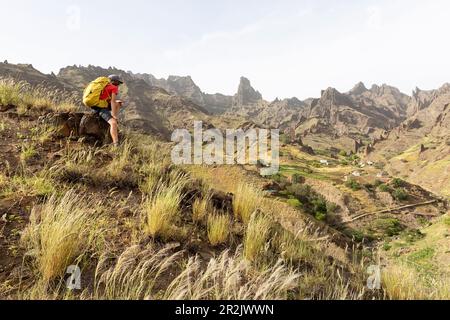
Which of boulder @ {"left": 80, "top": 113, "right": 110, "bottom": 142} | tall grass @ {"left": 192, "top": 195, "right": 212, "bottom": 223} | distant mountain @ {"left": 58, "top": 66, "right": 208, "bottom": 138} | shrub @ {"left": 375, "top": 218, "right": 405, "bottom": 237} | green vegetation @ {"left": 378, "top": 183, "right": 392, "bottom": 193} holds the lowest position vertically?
shrub @ {"left": 375, "top": 218, "right": 405, "bottom": 237}

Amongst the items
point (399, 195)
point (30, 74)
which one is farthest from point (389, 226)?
point (30, 74)

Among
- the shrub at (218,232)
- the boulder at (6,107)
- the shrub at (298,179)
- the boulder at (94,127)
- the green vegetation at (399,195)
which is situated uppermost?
the boulder at (6,107)

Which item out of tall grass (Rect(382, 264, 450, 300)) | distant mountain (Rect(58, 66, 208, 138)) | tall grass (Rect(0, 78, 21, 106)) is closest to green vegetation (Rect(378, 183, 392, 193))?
tall grass (Rect(382, 264, 450, 300))

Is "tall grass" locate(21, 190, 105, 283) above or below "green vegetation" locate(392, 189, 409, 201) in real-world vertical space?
above

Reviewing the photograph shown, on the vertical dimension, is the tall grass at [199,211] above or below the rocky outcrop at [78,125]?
below

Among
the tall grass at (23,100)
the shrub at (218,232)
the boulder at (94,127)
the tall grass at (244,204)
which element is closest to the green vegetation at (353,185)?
the tall grass at (244,204)

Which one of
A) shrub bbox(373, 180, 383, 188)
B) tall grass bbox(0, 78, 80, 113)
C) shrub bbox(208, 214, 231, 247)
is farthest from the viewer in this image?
shrub bbox(373, 180, 383, 188)

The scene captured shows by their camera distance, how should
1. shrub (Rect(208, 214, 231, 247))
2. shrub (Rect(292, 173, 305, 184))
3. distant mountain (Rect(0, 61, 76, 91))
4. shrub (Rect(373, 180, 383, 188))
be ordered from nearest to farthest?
shrub (Rect(208, 214, 231, 247)) < shrub (Rect(292, 173, 305, 184)) < shrub (Rect(373, 180, 383, 188)) < distant mountain (Rect(0, 61, 76, 91))

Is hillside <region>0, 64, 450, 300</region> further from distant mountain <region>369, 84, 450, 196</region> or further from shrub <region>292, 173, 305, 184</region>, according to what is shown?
distant mountain <region>369, 84, 450, 196</region>

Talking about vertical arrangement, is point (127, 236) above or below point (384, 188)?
above

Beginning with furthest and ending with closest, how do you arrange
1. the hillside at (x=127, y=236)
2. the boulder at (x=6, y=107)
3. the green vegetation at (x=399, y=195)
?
1. the green vegetation at (x=399, y=195)
2. the boulder at (x=6, y=107)
3. the hillside at (x=127, y=236)

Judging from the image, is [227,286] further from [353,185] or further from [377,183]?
[377,183]

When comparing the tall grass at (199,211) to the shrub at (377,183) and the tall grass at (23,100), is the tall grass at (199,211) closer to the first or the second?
the tall grass at (23,100)
